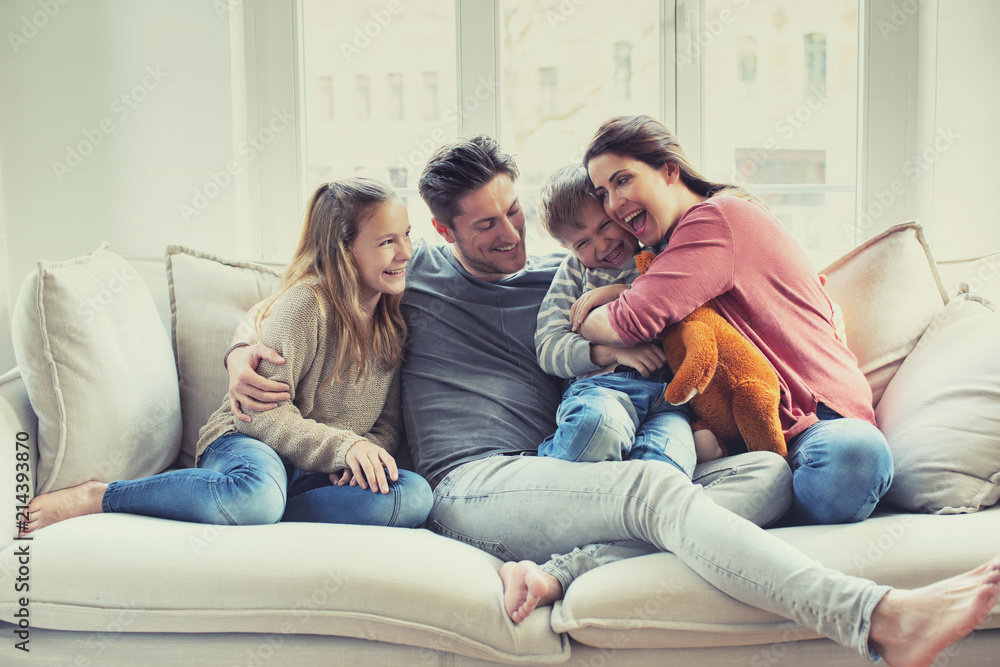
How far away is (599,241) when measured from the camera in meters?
1.44

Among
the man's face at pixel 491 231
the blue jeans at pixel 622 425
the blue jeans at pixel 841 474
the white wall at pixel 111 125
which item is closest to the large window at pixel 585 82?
the white wall at pixel 111 125

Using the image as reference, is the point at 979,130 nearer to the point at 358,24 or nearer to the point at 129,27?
the point at 358,24

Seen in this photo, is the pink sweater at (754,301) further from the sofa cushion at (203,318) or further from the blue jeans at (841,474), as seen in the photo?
the sofa cushion at (203,318)

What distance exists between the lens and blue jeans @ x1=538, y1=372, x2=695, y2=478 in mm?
1142

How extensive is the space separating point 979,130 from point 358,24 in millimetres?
1961

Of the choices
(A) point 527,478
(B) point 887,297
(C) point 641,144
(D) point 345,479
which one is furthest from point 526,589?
(B) point 887,297

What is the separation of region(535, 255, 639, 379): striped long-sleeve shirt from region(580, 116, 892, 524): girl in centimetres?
5

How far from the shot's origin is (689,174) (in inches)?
56.7

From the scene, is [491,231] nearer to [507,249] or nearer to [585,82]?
[507,249]

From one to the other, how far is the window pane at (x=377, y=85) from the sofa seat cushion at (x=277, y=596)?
1.34 meters

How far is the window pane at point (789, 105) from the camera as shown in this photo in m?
2.05

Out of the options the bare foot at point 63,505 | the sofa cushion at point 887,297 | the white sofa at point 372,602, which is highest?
the sofa cushion at point 887,297

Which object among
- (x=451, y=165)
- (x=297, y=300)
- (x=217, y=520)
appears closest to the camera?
(x=217, y=520)

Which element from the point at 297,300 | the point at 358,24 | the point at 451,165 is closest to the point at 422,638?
the point at 297,300
